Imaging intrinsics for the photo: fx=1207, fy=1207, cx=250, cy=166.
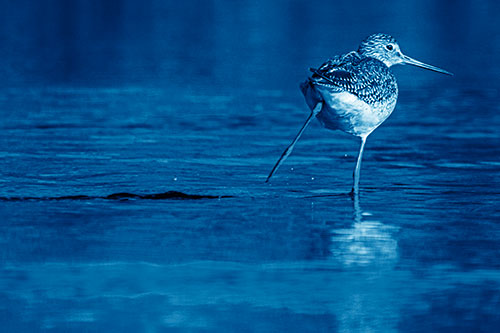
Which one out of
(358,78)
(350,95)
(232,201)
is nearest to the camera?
(232,201)

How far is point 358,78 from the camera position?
968 centimetres

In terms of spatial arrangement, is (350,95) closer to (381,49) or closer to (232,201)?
(232,201)

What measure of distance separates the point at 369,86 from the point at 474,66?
8956mm

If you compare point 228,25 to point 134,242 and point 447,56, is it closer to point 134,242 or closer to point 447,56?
point 447,56

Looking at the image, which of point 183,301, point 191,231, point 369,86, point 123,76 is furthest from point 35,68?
point 183,301

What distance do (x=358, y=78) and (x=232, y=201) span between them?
158 centimetres

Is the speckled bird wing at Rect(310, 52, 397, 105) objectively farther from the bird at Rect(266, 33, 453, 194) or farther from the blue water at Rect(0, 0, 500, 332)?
the blue water at Rect(0, 0, 500, 332)

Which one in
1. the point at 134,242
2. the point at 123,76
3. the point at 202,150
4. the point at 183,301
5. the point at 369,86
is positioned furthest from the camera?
the point at 123,76

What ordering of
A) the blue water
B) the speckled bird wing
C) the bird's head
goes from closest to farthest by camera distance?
the blue water
the speckled bird wing
the bird's head

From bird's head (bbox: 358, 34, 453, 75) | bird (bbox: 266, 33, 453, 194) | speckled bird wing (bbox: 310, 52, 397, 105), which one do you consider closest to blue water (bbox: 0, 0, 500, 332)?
bird (bbox: 266, 33, 453, 194)

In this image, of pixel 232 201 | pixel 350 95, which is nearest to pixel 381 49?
pixel 350 95

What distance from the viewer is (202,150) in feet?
36.6

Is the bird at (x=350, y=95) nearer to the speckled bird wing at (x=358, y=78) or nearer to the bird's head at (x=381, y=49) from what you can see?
the speckled bird wing at (x=358, y=78)

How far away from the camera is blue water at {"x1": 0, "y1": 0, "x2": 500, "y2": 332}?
6164 millimetres
